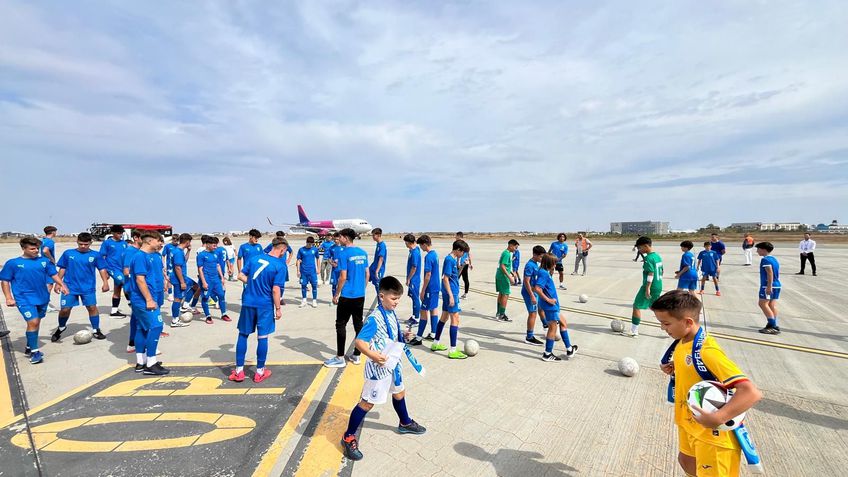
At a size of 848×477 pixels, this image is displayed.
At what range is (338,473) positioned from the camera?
3.10m

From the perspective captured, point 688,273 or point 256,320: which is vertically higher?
point 688,273

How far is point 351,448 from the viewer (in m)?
3.28

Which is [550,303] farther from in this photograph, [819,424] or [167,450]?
[167,450]

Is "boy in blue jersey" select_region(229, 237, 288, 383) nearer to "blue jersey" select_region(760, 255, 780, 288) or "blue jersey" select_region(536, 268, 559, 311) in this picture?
"blue jersey" select_region(536, 268, 559, 311)

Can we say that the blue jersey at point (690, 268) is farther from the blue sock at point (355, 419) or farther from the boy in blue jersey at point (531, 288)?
the blue sock at point (355, 419)

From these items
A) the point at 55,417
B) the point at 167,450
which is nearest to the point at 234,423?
the point at 167,450

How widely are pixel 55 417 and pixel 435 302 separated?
210 inches

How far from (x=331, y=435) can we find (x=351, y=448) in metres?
0.51

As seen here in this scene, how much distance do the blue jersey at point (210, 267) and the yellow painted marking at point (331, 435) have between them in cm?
541

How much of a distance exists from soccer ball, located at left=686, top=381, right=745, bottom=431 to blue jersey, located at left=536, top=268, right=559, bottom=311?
12.3ft

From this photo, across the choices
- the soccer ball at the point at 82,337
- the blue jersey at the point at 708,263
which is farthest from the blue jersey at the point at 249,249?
the blue jersey at the point at 708,263

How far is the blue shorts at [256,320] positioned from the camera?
5023 mm

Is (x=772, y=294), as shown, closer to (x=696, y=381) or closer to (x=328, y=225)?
(x=696, y=381)

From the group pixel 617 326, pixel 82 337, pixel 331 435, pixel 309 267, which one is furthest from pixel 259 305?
pixel 617 326
